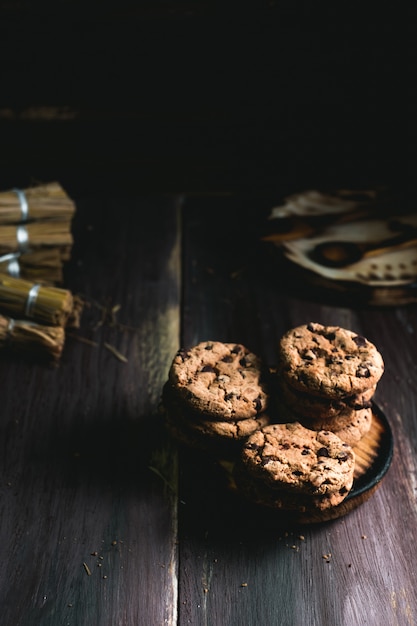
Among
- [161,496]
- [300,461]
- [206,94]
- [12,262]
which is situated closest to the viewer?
[300,461]

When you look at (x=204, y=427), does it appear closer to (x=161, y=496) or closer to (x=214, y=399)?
(x=214, y=399)

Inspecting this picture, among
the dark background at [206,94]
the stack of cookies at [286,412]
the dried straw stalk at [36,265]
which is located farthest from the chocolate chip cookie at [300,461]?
the dark background at [206,94]

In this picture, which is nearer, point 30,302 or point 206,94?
point 30,302

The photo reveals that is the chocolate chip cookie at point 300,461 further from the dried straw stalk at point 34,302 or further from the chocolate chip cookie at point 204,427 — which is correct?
the dried straw stalk at point 34,302

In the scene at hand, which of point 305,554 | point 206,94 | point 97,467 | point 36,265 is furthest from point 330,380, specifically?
point 206,94

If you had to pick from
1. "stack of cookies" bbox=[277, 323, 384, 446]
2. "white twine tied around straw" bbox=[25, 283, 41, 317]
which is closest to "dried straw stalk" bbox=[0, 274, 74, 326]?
"white twine tied around straw" bbox=[25, 283, 41, 317]

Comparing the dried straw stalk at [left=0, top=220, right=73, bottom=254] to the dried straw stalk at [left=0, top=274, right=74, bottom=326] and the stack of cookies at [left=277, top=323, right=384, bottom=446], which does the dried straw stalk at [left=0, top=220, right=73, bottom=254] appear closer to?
the dried straw stalk at [left=0, top=274, right=74, bottom=326]

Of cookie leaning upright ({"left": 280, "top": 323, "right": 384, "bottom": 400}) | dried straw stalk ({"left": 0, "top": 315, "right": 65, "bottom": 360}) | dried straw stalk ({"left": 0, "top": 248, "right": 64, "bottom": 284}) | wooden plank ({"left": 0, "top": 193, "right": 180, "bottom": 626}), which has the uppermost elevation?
cookie leaning upright ({"left": 280, "top": 323, "right": 384, "bottom": 400})
